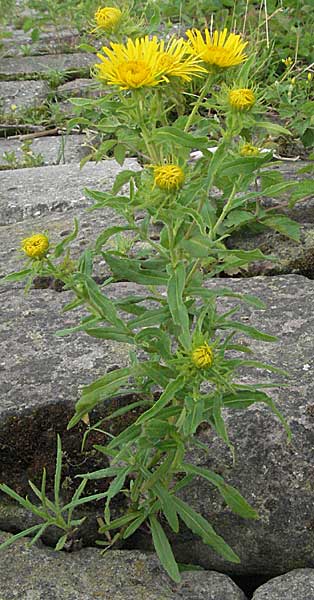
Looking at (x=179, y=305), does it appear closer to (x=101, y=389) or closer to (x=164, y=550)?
(x=101, y=389)

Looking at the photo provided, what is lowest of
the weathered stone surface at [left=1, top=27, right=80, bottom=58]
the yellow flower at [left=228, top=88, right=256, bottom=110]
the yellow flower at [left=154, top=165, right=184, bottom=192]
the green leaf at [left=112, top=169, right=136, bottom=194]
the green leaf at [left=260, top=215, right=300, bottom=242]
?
the weathered stone surface at [left=1, top=27, right=80, bottom=58]

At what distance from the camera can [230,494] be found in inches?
61.6

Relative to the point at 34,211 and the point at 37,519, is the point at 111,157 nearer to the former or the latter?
the point at 34,211

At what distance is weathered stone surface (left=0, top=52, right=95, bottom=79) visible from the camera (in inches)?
179

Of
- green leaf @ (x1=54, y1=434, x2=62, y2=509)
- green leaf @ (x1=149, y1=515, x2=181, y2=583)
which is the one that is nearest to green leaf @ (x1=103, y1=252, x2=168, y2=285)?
green leaf @ (x1=54, y1=434, x2=62, y2=509)

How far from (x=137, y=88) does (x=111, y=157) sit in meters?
2.10

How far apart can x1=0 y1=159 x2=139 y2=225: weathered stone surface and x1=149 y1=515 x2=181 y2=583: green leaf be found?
4.45 feet

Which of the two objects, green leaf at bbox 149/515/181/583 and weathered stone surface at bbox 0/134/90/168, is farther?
weathered stone surface at bbox 0/134/90/168

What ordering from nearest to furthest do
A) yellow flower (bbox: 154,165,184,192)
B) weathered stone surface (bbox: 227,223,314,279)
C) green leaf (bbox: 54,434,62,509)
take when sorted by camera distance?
1. yellow flower (bbox: 154,165,184,192)
2. green leaf (bbox: 54,434,62,509)
3. weathered stone surface (bbox: 227,223,314,279)

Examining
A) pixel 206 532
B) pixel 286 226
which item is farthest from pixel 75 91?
pixel 206 532

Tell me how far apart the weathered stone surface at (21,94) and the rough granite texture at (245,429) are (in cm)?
221

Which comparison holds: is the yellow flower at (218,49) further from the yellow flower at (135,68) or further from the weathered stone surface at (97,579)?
the weathered stone surface at (97,579)

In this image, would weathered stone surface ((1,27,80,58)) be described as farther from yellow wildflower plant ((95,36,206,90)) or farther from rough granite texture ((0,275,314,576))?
yellow wildflower plant ((95,36,206,90))

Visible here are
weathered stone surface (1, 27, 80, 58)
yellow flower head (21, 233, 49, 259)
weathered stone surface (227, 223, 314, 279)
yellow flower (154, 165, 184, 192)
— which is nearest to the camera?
yellow flower (154, 165, 184, 192)
